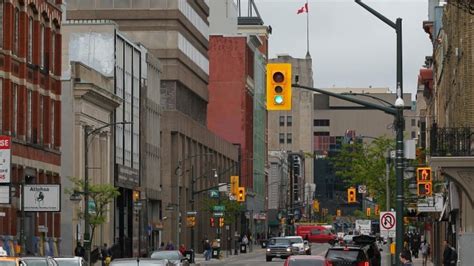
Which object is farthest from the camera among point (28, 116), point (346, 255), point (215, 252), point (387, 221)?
point (215, 252)


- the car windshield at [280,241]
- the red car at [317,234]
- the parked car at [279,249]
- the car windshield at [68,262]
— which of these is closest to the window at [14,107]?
the car windshield at [68,262]

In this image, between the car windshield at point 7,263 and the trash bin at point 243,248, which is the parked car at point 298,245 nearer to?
the trash bin at point 243,248

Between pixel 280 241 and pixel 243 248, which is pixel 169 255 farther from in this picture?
pixel 243 248

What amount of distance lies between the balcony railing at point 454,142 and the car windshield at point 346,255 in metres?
8.02

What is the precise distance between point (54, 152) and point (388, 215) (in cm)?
3032

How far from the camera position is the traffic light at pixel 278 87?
112 feet

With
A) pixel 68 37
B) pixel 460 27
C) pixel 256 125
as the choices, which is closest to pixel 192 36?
pixel 68 37

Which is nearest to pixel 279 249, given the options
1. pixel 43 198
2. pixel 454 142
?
pixel 43 198

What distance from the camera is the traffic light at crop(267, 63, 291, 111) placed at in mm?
34188

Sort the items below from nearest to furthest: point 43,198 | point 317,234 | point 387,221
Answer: point 387,221 → point 43,198 → point 317,234

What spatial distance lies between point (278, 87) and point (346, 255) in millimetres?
20534

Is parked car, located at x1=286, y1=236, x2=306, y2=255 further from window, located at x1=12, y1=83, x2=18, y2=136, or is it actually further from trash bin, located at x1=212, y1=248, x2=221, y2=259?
window, located at x1=12, y1=83, x2=18, y2=136

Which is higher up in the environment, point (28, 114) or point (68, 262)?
point (28, 114)

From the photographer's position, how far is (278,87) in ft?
113
